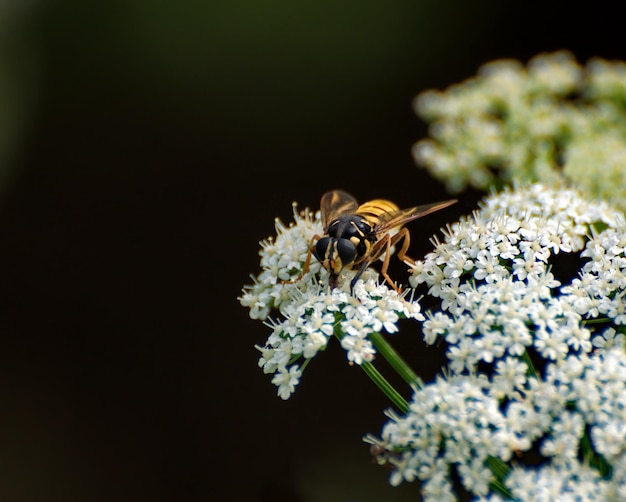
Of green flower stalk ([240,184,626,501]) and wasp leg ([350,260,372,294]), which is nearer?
green flower stalk ([240,184,626,501])

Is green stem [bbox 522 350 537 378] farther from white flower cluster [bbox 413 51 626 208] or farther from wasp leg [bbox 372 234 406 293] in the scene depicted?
white flower cluster [bbox 413 51 626 208]

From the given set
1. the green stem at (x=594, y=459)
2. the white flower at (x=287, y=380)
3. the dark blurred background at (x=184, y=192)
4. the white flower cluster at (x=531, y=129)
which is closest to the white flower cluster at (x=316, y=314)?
the white flower at (x=287, y=380)

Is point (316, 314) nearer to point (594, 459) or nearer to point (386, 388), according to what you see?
point (386, 388)

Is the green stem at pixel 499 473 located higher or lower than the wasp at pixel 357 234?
Answer: lower

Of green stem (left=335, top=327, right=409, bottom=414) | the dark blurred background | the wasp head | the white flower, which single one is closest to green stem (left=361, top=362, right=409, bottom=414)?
green stem (left=335, top=327, right=409, bottom=414)

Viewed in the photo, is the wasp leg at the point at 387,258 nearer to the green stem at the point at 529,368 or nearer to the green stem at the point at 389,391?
the green stem at the point at 389,391

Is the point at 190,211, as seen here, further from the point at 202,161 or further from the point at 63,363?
the point at 63,363
